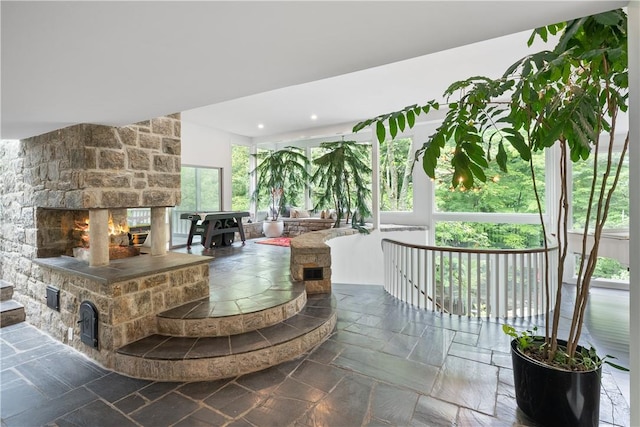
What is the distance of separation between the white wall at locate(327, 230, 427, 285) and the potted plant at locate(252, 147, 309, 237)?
2552mm

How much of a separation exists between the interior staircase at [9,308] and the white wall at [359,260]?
4444 millimetres

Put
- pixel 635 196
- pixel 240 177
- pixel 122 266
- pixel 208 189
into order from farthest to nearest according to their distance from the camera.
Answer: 1. pixel 240 177
2. pixel 208 189
3. pixel 122 266
4. pixel 635 196

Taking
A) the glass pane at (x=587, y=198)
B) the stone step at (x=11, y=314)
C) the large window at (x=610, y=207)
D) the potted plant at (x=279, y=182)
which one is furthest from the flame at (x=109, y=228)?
the glass pane at (x=587, y=198)

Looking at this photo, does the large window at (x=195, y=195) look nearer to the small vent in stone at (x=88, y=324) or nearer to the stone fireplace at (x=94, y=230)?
the stone fireplace at (x=94, y=230)

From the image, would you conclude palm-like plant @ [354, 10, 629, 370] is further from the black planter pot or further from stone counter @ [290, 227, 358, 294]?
stone counter @ [290, 227, 358, 294]

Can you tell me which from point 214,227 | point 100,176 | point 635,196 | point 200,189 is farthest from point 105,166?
point 200,189

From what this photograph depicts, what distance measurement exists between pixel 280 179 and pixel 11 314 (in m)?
5.60

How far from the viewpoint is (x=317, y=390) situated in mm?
2094

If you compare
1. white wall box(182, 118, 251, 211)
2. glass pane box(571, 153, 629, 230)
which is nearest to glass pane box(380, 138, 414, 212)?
glass pane box(571, 153, 629, 230)

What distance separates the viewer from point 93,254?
2730 mm

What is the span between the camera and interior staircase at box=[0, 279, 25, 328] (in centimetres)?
322

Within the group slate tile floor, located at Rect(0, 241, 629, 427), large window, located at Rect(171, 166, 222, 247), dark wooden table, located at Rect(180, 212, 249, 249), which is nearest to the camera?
slate tile floor, located at Rect(0, 241, 629, 427)

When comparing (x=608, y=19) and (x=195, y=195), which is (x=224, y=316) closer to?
(x=608, y=19)

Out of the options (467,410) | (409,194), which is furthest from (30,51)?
(409,194)
